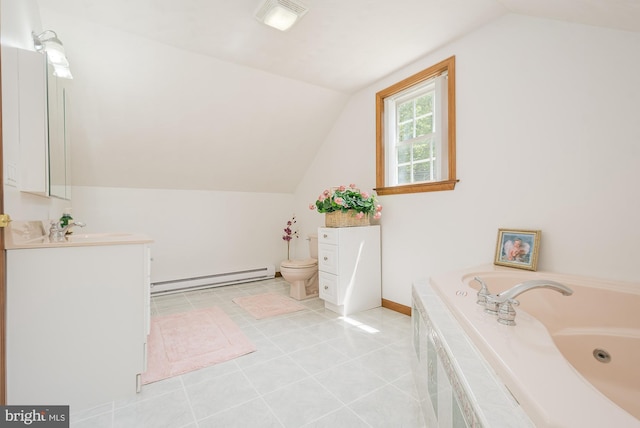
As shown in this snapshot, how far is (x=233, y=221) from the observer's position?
406 centimetres

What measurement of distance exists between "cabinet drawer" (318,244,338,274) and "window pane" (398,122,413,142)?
1.27 metres

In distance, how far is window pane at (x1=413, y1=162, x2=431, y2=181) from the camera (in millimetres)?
2621

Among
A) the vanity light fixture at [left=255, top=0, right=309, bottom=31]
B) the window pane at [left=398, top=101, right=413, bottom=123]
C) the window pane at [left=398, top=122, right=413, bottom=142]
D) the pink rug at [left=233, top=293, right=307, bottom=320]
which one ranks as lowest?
the pink rug at [left=233, top=293, right=307, bottom=320]

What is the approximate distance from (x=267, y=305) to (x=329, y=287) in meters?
0.73

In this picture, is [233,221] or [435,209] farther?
[233,221]

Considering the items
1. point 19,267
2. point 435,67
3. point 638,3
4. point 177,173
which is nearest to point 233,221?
point 177,173

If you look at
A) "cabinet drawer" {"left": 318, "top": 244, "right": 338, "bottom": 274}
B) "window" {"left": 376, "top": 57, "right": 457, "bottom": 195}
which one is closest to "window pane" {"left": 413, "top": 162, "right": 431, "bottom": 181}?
"window" {"left": 376, "top": 57, "right": 457, "bottom": 195}

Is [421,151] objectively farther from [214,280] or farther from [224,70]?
[214,280]

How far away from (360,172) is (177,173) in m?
2.18

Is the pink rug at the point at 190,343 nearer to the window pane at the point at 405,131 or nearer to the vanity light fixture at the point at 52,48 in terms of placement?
the vanity light fixture at the point at 52,48

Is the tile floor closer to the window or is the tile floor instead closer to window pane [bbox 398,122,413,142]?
the window

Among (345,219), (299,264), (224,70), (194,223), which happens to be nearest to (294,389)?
(345,219)

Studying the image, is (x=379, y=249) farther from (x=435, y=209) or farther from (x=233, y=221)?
(x=233, y=221)

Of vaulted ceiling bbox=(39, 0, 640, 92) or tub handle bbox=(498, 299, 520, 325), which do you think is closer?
tub handle bbox=(498, 299, 520, 325)
